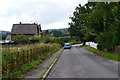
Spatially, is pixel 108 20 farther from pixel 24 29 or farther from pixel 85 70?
pixel 24 29

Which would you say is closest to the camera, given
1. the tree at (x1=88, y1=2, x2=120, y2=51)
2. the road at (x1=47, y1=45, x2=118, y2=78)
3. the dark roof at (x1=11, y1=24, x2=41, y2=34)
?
the road at (x1=47, y1=45, x2=118, y2=78)

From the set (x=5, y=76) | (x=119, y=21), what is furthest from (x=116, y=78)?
(x=119, y=21)

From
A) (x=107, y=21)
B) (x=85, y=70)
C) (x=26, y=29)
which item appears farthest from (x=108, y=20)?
(x=26, y=29)

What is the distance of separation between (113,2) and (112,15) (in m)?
1.58

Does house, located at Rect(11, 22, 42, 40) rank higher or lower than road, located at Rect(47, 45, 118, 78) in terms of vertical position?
higher

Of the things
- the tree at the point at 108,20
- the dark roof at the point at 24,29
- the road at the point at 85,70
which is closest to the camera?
the road at the point at 85,70

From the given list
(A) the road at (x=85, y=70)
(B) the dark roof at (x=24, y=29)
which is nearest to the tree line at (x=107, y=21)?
(A) the road at (x=85, y=70)

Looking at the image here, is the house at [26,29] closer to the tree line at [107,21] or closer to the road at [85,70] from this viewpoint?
the tree line at [107,21]

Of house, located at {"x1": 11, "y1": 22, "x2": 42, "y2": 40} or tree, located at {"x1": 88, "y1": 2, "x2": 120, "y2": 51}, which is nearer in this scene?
tree, located at {"x1": 88, "y1": 2, "x2": 120, "y2": 51}

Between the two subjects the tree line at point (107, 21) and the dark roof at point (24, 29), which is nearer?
the tree line at point (107, 21)

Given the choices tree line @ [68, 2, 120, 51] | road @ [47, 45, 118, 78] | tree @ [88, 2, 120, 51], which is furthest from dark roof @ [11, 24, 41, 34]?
road @ [47, 45, 118, 78]

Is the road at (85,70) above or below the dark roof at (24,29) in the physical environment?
below

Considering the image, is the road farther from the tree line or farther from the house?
the house

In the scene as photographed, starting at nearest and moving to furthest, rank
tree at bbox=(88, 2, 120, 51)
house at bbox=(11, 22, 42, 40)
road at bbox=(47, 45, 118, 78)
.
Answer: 1. road at bbox=(47, 45, 118, 78)
2. tree at bbox=(88, 2, 120, 51)
3. house at bbox=(11, 22, 42, 40)
